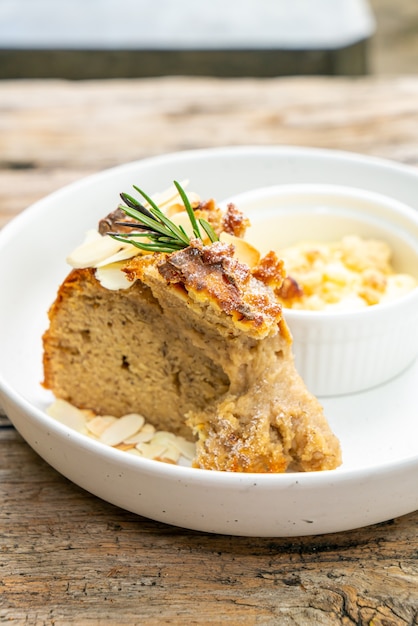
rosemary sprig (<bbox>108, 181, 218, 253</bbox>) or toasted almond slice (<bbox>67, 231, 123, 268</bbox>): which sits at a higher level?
rosemary sprig (<bbox>108, 181, 218, 253</bbox>)

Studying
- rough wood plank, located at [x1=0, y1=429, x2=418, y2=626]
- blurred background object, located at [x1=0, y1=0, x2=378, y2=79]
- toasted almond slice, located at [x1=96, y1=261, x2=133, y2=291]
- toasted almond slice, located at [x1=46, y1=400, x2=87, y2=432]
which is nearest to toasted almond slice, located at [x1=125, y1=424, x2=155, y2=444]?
toasted almond slice, located at [x1=46, y1=400, x2=87, y2=432]

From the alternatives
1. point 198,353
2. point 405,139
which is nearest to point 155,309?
point 198,353

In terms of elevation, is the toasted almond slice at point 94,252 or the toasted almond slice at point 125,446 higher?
the toasted almond slice at point 94,252

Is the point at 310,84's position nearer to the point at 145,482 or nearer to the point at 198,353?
the point at 198,353

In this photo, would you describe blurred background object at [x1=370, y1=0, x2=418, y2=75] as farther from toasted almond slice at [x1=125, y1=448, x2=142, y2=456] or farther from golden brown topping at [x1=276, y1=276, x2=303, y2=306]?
toasted almond slice at [x1=125, y1=448, x2=142, y2=456]

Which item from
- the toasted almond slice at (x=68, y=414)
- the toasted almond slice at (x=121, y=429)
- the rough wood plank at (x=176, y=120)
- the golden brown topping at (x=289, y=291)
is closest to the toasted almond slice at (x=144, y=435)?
the toasted almond slice at (x=121, y=429)

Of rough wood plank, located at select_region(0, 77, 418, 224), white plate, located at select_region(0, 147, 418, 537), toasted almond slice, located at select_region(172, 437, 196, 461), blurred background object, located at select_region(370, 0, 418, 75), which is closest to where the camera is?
white plate, located at select_region(0, 147, 418, 537)

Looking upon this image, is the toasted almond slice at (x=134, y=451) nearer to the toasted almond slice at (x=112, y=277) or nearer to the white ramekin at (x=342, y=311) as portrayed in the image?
the toasted almond slice at (x=112, y=277)
